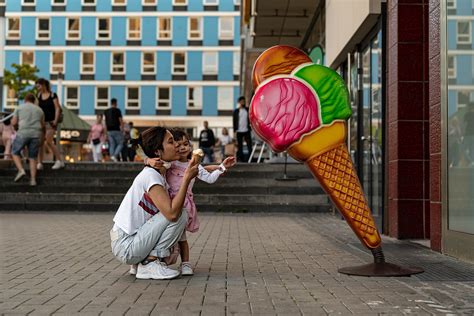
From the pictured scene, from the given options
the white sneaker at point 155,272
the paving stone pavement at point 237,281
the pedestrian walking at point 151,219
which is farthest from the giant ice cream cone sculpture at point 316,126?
the white sneaker at point 155,272

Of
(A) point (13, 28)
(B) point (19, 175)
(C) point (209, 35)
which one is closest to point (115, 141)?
(B) point (19, 175)

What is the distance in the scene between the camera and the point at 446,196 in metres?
7.71

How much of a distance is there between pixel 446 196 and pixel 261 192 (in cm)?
842

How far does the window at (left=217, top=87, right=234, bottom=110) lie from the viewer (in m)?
68.0

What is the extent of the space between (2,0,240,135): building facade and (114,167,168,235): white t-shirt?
61.6 m

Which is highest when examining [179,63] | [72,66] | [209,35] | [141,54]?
[209,35]

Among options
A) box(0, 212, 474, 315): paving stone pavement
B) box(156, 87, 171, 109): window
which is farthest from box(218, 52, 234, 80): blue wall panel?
box(0, 212, 474, 315): paving stone pavement

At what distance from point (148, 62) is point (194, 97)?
561cm

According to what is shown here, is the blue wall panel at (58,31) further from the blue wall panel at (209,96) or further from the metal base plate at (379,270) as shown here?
the metal base plate at (379,270)

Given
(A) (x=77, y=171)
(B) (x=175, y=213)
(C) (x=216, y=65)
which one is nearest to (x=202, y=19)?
(C) (x=216, y=65)

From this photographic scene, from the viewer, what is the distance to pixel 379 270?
6305mm

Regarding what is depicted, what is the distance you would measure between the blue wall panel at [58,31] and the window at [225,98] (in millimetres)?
15605

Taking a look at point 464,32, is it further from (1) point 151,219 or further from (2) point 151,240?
(2) point 151,240

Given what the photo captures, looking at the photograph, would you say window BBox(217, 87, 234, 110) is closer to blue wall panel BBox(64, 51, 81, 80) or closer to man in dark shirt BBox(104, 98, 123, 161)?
blue wall panel BBox(64, 51, 81, 80)
